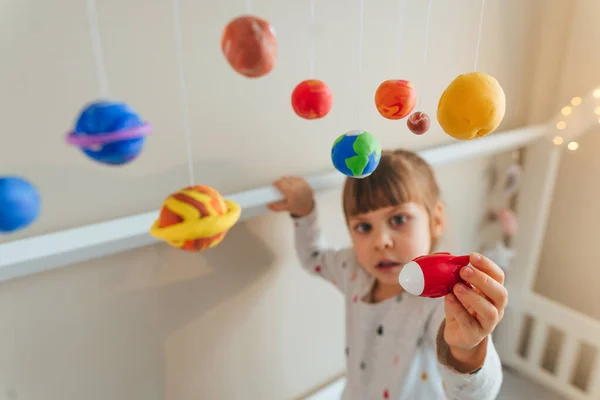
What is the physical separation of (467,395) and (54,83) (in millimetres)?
504

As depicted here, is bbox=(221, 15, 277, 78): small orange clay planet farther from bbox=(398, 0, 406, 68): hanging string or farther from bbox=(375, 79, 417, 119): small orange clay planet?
bbox=(398, 0, 406, 68): hanging string

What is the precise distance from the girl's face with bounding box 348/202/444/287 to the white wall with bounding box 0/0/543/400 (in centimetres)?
14

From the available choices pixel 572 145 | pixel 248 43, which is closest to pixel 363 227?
pixel 248 43

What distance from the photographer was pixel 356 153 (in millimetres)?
340

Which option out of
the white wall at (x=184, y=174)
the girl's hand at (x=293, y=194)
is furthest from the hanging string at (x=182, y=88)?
the girl's hand at (x=293, y=194)

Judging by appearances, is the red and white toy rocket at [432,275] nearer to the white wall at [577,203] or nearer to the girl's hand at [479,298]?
the girl's hand at [479,298]

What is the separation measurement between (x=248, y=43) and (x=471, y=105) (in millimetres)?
143

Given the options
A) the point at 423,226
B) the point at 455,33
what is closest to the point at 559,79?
the point at 455,33

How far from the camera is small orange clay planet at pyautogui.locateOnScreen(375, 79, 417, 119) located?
14.6 inches

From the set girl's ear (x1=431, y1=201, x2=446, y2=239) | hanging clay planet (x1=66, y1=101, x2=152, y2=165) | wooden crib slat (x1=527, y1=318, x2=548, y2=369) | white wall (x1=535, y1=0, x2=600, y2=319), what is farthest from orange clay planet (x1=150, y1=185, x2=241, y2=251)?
wooden crib slat (x1=527, y1=318, x2=548, y2=369)

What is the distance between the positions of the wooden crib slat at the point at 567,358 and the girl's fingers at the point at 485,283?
2.42 feet

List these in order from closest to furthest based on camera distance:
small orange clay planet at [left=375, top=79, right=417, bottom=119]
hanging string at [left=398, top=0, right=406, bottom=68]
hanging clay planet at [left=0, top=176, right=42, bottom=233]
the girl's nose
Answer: hanging clay planet at [left=0, top=176, right=42, bottom=233] < small orange clay planet at [left=375, top=79, right=417, bottom=119] < the girl's nose < hanging string at [left=398, top=0, right=406, bottom=68]

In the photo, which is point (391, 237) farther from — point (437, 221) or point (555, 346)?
point (555, 346)

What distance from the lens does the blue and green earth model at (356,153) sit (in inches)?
13.4
